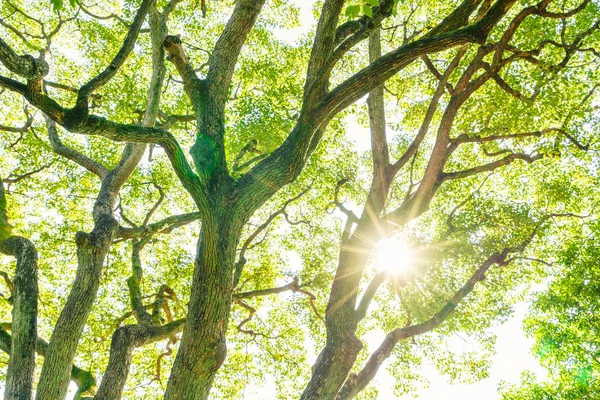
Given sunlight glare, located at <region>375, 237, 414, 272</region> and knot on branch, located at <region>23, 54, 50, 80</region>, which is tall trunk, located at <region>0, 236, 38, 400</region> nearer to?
knot on branch, located at <region>23, 54, 50, 80</region>

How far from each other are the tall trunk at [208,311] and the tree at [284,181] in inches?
1.0

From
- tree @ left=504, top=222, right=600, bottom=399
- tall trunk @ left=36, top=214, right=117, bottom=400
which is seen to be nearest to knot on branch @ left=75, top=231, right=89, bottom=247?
tall trunk @ left=36, top=214, right=117, bottom=400

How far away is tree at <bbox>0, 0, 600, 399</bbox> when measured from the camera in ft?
18.1

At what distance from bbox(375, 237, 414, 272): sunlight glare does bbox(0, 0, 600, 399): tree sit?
0.29 metres

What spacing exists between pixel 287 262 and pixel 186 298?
10.8ft

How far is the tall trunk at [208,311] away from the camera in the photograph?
177 inches

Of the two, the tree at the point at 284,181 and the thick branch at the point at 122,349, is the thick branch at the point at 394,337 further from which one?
the thick branch at the point at 122,349

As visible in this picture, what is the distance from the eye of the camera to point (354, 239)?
8.44 metres

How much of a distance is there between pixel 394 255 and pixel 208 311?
7124 mm

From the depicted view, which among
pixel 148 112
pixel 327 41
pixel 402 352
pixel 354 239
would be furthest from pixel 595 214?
pixel 148 112

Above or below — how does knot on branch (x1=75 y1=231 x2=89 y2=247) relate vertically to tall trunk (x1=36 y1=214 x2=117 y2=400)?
above

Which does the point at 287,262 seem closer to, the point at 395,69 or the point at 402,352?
the point at 402,352

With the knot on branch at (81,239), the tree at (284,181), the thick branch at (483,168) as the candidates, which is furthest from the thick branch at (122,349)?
the thick branch at (483,168)

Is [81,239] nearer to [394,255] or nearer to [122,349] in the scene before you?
[122,349]
